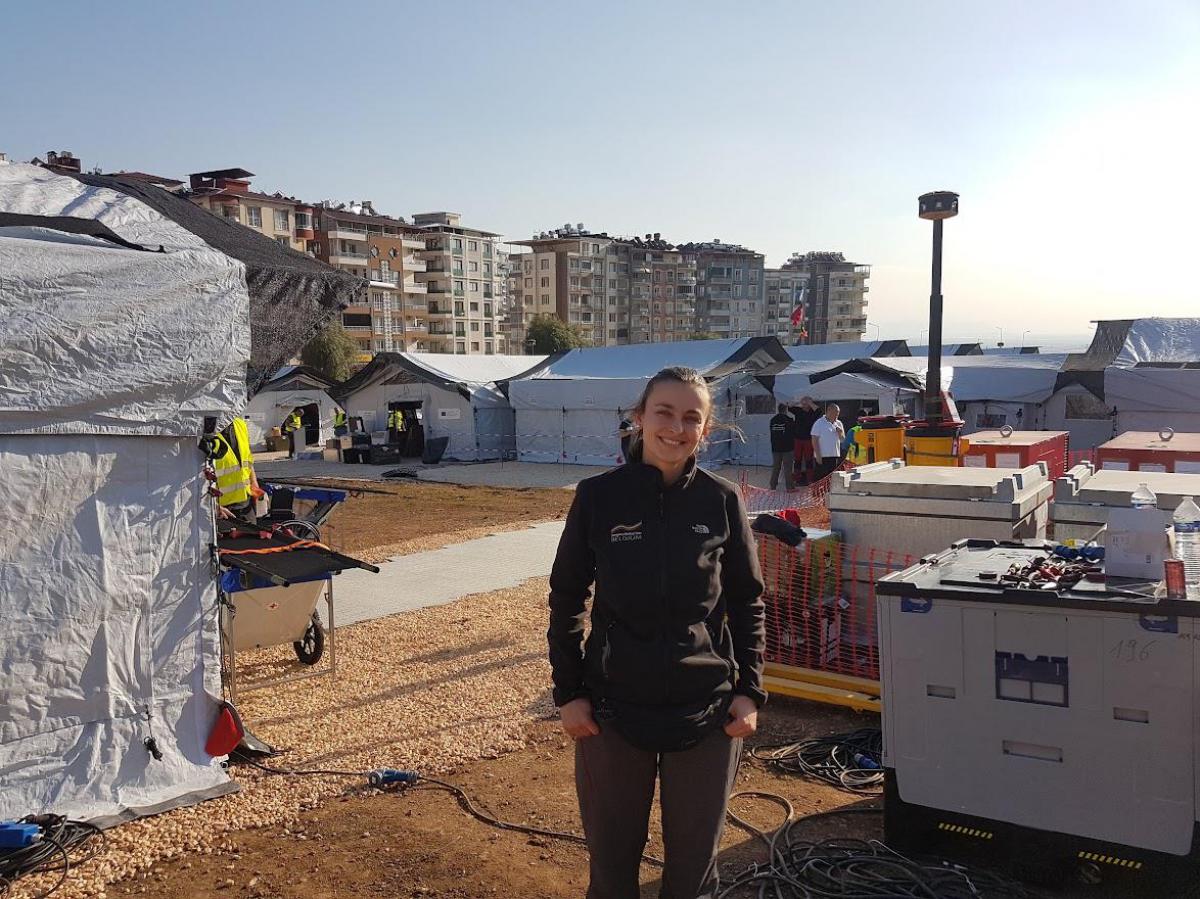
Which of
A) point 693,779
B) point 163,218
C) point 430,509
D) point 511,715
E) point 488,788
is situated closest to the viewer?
point 693,779

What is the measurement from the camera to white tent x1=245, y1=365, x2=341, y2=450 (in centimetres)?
3444

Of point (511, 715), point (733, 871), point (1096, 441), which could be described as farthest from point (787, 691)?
point (1096, 441)

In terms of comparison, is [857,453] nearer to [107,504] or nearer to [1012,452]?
[1012,452]

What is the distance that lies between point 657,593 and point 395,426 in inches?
1050

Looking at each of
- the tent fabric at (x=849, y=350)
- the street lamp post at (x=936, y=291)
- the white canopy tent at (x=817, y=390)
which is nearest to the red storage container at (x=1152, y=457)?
the street lamp post at (x=936, y=291)

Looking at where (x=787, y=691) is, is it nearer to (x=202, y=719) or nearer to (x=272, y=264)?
(x=202, y=719)

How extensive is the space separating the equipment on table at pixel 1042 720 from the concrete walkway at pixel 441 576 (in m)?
5.80

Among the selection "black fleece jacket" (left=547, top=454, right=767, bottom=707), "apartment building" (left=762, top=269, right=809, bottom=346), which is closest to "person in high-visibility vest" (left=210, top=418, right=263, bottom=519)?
"black fleece jacket" (left=547, top=454, right=767, bottom=707)

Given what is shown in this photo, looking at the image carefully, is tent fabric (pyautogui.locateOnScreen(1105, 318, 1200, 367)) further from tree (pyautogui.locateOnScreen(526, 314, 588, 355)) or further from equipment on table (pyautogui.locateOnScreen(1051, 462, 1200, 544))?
tree (pyautogui.locateOnScreen(526, 314, 588, 355))

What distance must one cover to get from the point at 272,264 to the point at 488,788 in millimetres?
3321

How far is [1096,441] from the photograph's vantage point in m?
21.9

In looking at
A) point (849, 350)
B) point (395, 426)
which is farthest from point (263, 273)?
point (849, 350)

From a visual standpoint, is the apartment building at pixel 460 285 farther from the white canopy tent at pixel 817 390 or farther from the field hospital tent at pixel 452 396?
the white canopy tent at pixel 817 390

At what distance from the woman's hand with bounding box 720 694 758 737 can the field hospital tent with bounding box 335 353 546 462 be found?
81.0 feet
